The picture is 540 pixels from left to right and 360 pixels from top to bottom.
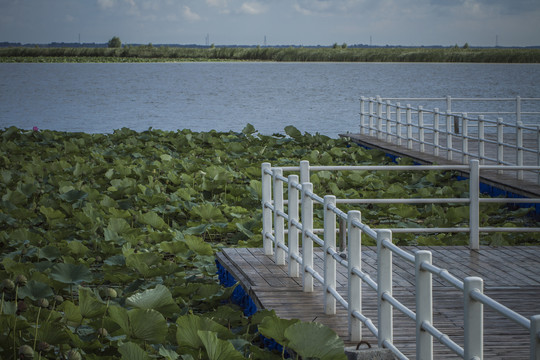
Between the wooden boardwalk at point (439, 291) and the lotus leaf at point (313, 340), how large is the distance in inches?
21.5

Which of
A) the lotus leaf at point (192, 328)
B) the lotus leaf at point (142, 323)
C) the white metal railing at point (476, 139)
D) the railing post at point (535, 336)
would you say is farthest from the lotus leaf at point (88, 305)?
the white metal railing at point (476, 139)

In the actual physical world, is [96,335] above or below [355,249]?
below

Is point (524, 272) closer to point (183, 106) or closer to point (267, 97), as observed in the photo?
point (183, 106)

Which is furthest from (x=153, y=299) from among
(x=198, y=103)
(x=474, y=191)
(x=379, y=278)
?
(x=198, y=103)

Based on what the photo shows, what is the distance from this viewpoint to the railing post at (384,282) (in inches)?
125

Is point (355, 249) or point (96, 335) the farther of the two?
point (96, 335)

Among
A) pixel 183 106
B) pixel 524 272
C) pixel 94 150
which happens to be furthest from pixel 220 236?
pixel 183 106

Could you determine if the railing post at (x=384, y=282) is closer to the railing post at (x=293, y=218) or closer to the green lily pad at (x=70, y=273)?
the railing post at (x=293, y=218)

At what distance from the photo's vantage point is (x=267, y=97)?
4434cm

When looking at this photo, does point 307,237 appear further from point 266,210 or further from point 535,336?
point 535,336

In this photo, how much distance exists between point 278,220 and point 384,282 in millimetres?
1822

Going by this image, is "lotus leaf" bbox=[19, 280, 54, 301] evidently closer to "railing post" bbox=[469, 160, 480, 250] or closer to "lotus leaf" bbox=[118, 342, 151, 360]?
"lotus leaf" bbox=[118, 342, 151, 360]

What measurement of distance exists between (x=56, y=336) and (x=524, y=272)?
281 centimetres

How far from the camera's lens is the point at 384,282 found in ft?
10.5
